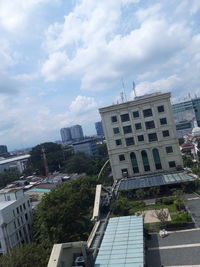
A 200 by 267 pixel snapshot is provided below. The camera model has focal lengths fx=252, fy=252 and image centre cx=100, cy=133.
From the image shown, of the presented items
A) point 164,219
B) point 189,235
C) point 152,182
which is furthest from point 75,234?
point 152,182

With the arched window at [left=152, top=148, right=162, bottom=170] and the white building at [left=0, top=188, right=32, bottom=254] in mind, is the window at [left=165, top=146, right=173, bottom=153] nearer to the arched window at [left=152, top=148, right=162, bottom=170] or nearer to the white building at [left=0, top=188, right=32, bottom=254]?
the arched window at [left=152, top=148, right=162, bottom=170]

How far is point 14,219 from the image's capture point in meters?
35.8

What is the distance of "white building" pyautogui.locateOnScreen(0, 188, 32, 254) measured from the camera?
1314 inches

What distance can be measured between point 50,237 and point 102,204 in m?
8.11

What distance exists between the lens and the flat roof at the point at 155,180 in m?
36.8

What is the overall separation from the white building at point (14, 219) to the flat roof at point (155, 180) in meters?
15.5

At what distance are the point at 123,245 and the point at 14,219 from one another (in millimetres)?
22427

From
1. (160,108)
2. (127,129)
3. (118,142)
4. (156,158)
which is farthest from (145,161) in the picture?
(160,108)

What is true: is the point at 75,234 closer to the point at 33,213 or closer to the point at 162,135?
the point at 33,213

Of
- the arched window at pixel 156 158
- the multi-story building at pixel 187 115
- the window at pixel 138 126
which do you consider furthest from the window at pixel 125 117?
the multi-story building at pixel 187 115

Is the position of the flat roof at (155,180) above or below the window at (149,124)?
below

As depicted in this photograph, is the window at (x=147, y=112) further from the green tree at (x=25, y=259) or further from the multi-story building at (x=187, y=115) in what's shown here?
the multi-story building at (x=187, y=115)

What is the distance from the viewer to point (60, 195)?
30.1 m

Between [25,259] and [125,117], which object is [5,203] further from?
[125,117]
